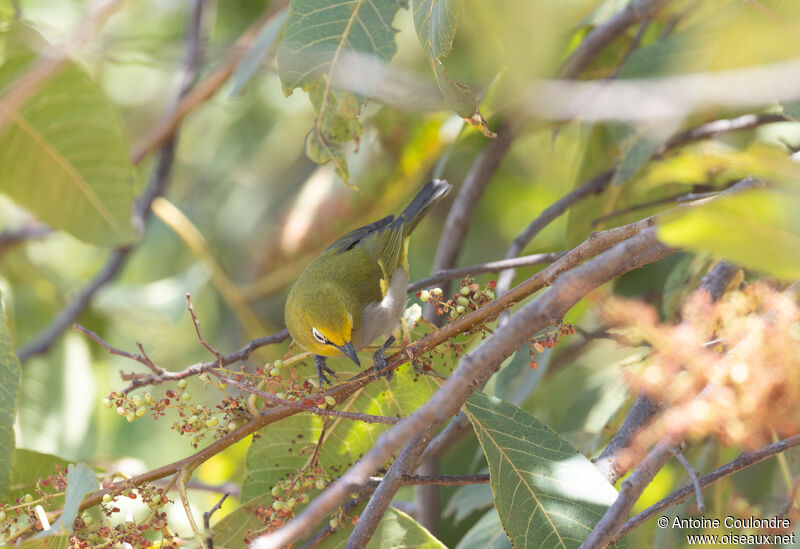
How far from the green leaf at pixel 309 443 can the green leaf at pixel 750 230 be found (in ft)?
4.56

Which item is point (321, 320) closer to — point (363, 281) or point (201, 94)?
point (363, 281)

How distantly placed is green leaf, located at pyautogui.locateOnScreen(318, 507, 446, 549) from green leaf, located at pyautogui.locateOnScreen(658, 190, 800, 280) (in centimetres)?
132

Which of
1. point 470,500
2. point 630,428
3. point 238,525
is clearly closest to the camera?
point 630,428

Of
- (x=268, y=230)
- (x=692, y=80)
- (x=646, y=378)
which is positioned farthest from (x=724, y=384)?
(x=268, y=230)

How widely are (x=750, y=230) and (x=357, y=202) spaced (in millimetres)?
3315

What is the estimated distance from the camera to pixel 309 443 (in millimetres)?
2172

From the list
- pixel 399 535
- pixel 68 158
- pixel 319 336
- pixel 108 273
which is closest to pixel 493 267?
pixel 399 535

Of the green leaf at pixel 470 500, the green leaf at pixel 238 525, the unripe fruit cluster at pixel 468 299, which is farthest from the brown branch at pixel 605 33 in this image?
the green leaf at pixel 238 525

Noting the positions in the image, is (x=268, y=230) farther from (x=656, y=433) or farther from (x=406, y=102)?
(x=656, y=433)

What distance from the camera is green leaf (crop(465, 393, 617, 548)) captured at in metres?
1.74

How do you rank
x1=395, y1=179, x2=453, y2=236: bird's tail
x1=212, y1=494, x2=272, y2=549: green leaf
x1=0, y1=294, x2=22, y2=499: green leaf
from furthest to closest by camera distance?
1. x1=395, y1=179, x2=453, y2=236: bird's tail
2. x1=0, y1=294, x2=22, y2=499: green leaf
3. x1=212, y1=494, x2=272, y2=549: green leaf

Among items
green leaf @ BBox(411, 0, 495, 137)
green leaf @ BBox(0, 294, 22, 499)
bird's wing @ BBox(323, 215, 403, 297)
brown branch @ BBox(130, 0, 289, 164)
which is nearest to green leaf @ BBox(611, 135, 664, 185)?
green leaf @ BBox(411, 0, 495, 137)

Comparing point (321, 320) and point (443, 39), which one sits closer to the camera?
point (443, 39)

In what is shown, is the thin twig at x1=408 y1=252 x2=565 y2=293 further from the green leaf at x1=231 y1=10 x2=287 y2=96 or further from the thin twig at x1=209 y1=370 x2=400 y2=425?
the green leaf at x1=231 y1=10 x2=287 y2=96
